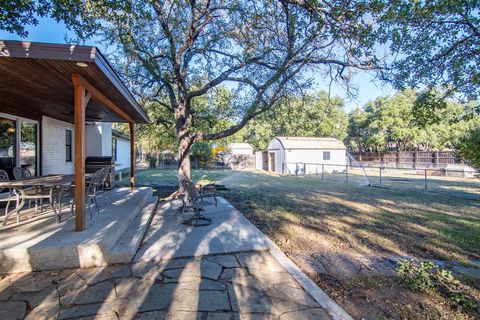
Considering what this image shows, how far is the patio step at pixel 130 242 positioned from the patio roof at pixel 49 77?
235 cm

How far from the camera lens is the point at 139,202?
6441 millimetres

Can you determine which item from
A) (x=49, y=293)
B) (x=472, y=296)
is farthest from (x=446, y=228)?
(x=49, y=293)

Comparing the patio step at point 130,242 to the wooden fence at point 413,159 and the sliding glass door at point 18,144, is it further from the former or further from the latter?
the wooden fence at point 413,159

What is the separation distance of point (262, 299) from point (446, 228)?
5.11m

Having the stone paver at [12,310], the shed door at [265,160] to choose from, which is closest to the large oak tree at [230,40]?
the stone paver at [12,310]

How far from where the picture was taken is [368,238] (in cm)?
514

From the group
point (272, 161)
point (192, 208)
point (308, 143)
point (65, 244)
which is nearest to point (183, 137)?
point (192, 208)

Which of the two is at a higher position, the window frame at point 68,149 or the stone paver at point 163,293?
the window frame at point 68,149

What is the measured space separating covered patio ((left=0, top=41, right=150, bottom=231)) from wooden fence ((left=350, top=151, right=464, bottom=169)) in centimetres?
2434

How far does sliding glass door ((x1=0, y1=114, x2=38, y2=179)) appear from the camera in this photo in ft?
Result: 23.2

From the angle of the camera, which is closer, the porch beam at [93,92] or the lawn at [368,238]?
the lawn at [368,238]

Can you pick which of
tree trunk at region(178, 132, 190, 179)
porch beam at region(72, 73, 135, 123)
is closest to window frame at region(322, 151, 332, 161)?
tree trunk at region(178, 132, 190, 179)

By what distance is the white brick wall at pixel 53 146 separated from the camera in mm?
8578

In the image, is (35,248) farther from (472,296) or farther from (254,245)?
(472,296)
